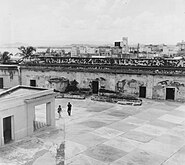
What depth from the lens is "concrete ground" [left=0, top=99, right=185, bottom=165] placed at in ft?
38.4

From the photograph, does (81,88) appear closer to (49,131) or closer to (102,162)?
(49,131)

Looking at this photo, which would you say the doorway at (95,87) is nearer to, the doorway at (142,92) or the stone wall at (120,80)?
the stone wall at (120,80)

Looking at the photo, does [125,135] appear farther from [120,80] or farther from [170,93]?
[120,80]

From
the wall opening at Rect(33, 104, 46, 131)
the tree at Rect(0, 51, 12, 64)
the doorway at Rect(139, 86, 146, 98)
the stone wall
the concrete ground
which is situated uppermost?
the tree at Rect(0, 51, 12, 64)

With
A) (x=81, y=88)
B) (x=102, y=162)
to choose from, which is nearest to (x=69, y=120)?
(x=102, y=162)

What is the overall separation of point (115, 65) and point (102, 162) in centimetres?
1688

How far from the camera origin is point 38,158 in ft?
38.2

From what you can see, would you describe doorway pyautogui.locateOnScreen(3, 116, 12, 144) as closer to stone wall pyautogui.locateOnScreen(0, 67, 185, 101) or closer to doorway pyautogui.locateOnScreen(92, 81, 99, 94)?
stone wall pyautogui.locateOnScreen(0, 67, 185, 101)

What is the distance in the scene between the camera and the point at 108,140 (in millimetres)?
14086

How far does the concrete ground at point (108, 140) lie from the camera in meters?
11.7

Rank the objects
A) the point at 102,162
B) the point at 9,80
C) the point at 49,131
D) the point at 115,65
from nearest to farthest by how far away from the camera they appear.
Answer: the point at 102,162
the point at 49,131
the point at 115,65
the point at 9,80

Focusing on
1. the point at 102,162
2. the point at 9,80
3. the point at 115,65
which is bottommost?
the point at 102,162

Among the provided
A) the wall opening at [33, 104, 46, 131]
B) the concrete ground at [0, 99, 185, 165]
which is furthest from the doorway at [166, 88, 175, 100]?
the wall opening at [33, 104, 46, 131]

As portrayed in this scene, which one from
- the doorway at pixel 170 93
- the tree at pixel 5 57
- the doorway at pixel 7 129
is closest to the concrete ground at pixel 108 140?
the doorway at pixel 7 129
